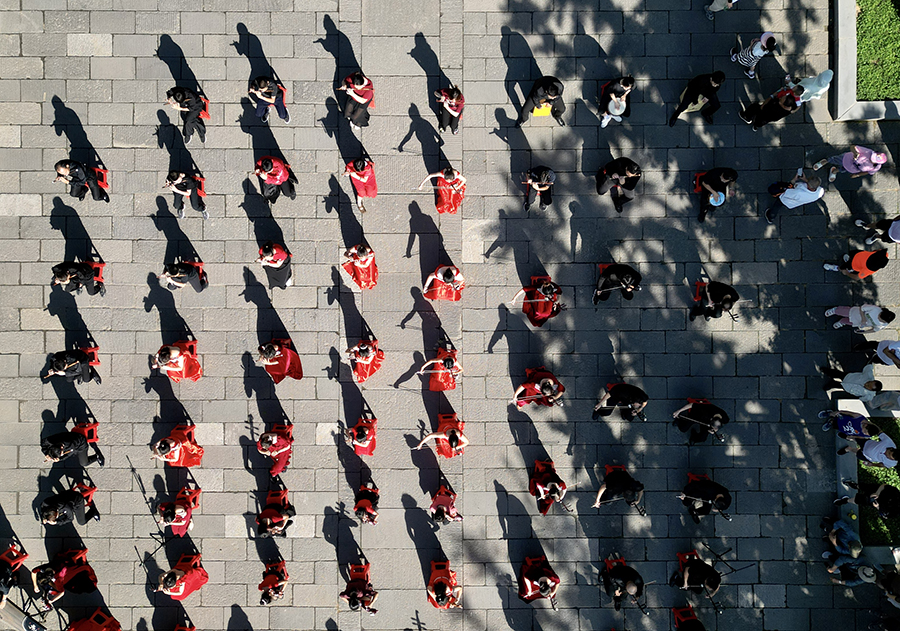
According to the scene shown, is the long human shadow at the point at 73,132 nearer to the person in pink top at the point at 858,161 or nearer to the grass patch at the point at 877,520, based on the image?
the person in pink top at the point at 858,161

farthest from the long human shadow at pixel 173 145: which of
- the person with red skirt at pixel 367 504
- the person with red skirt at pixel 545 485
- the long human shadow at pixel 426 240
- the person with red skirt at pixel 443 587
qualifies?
the person with red skirt at pixel 443 587

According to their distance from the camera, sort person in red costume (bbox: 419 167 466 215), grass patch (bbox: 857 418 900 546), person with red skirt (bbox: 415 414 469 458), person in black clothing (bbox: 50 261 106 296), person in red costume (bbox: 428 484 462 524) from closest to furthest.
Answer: person in black clothing (bbox: 50 261 106 296) < person in red costume (bbox: 419 167 466 215) < person in red costume (bbox: 428 484 462 524) < person with red skirt (bbox: 415 414 469 458) < grass patch (bbox: 857 418 900 546)

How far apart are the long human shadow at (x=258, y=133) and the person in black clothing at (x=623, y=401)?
836 cm

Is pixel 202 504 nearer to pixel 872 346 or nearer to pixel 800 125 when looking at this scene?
pixel 872 346

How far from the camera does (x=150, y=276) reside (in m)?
11.6

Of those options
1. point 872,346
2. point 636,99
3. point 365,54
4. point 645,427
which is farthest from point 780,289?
point 365,54

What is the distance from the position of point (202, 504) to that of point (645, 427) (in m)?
9.72

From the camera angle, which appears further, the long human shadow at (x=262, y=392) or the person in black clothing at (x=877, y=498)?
the long human shadow at (x=262, y=392)

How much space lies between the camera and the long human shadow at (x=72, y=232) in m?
11.5

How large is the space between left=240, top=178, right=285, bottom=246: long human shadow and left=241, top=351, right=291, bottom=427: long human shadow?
2571mm

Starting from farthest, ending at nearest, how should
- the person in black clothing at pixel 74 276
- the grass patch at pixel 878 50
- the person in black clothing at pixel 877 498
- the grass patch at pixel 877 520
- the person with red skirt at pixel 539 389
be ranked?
the grass patch at pixel 877 520, the grass patch at pixel 878 50, the person in black clothing at pixel 74 276, the person with red skirt at pixel 539 389, the person in black clothing at pixel 877 498

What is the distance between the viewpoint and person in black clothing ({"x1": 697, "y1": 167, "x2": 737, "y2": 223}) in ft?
34.1

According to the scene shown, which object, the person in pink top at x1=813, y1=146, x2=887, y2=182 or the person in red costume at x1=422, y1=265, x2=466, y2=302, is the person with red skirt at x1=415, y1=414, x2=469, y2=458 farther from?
the person in pink top at x1=813, y1=146, x2=887, y2=182

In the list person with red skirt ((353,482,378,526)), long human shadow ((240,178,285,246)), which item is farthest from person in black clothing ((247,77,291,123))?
person with red skirt ((353,482,378,526))
